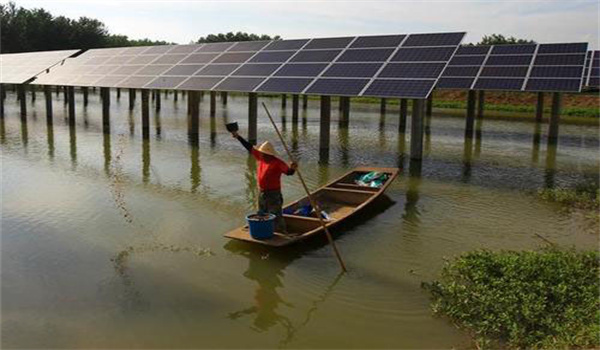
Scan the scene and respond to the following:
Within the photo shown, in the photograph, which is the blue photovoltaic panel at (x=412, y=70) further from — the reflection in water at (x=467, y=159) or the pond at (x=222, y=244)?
the reflection in water at (x=467, y=159)

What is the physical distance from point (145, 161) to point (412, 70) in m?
8.06

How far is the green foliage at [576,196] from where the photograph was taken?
1115 cm

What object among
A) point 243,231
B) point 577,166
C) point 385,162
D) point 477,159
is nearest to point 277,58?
point 385,162

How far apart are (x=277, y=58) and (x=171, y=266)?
498 inches

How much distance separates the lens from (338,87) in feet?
48.6

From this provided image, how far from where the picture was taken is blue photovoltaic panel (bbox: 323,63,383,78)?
1523cm

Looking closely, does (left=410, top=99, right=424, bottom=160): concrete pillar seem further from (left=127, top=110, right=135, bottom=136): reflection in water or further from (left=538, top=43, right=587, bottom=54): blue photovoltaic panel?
(left=127, top=110, right=135, bottom=136): reflection in water

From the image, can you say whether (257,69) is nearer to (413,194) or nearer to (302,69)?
(302,69)

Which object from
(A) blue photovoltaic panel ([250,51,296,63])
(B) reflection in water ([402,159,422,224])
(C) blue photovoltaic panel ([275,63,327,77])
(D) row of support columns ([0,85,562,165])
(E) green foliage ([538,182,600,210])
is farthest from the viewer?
(A) blue photovoltaic panel ([250,51,296,63])

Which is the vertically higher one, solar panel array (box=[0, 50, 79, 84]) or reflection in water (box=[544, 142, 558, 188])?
solar panel array (box=[0, 50, 79, 84])

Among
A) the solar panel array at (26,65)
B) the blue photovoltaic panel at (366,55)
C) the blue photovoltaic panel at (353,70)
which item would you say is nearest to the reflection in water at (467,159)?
the blue photovoltaic panel at (353,70)

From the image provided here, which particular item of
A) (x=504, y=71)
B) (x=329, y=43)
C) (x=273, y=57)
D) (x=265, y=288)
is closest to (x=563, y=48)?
(x=504, y=71)

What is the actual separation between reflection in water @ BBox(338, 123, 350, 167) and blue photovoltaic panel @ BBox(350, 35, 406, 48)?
3.59m

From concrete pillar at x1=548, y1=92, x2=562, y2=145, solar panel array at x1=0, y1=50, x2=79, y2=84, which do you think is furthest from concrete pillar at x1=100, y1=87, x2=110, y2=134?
concrete pillar at x1=548, y1=92, x2=562, y2=145
